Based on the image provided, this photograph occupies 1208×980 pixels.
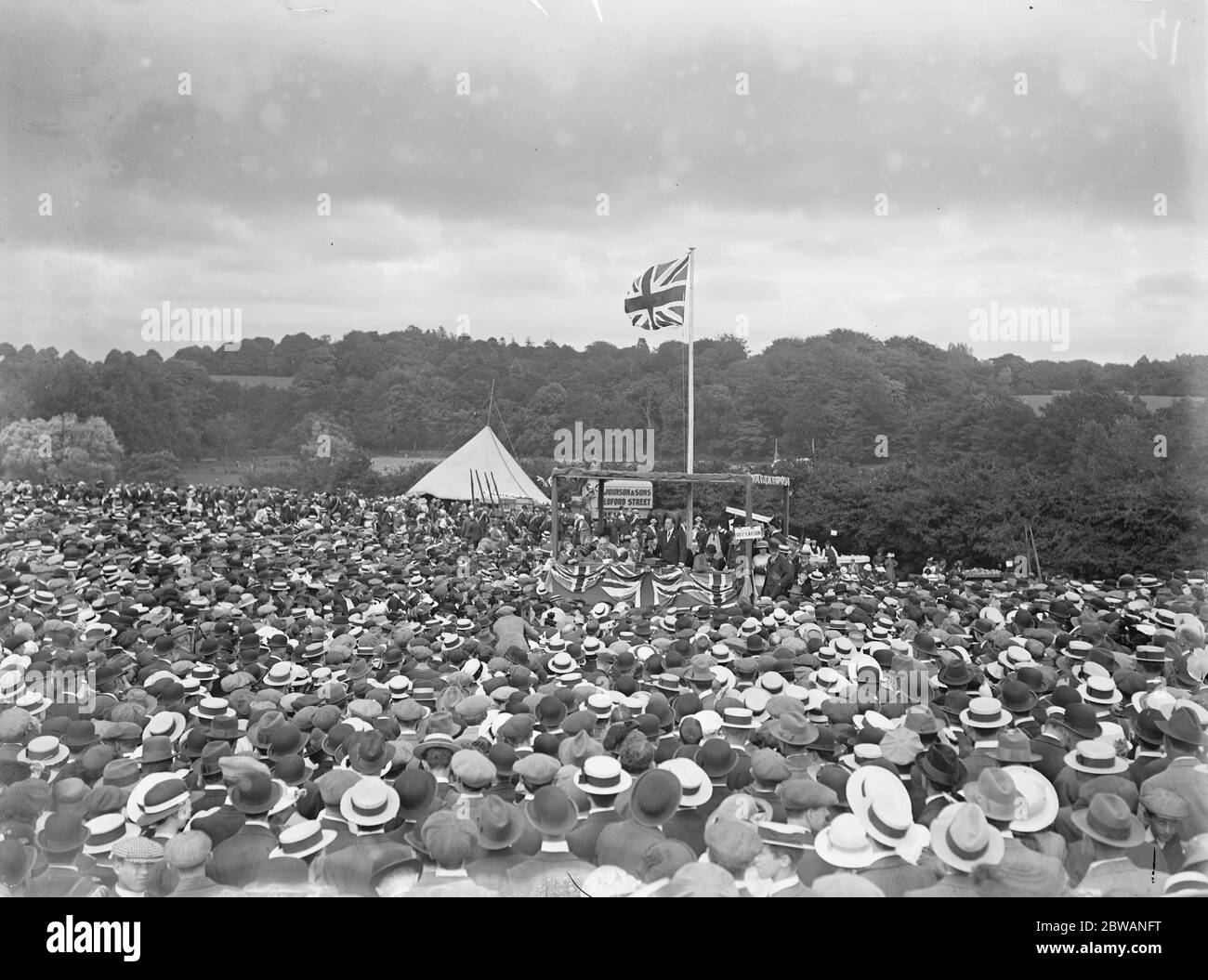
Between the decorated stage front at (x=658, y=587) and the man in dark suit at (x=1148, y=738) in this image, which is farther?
the decorated stage front at (x=658, y=587)

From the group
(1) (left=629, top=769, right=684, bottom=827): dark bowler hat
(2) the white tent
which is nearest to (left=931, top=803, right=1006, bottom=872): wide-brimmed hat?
(1) (left=629, top=769, right=684, bottom=827): dark bowler hat

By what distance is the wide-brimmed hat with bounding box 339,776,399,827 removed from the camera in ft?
11.6

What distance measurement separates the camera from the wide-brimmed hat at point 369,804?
3523 millimetres

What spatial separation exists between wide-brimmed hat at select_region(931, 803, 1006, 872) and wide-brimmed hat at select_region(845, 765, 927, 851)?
82 millimetres

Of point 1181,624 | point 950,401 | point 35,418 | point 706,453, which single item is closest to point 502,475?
point 35,418

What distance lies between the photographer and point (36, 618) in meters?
7.36

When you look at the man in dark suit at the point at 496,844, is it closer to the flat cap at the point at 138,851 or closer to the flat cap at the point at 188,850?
the flat cap at the point at 188,850

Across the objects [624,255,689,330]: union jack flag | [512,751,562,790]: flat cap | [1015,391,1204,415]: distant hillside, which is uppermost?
[624,255,689,330]: union jack flag

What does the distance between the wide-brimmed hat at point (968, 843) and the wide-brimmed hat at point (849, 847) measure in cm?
22

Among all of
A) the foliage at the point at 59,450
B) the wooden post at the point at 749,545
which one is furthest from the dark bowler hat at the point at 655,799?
the foliage at the point at 59,450

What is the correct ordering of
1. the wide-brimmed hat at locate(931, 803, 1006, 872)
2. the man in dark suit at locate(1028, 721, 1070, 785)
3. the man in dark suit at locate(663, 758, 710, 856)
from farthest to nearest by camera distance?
the man in dark suit at locate(1028, 721, 1070, 785), the man in dark suit at locate(663, 758, 710, 856), the wide-brimmed hat at locate(931, 803, 1006, 872)

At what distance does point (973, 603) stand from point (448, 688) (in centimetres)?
574

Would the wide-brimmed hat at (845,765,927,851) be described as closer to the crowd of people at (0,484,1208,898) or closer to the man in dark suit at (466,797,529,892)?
the crowd of people at (0,484,1208,898)
